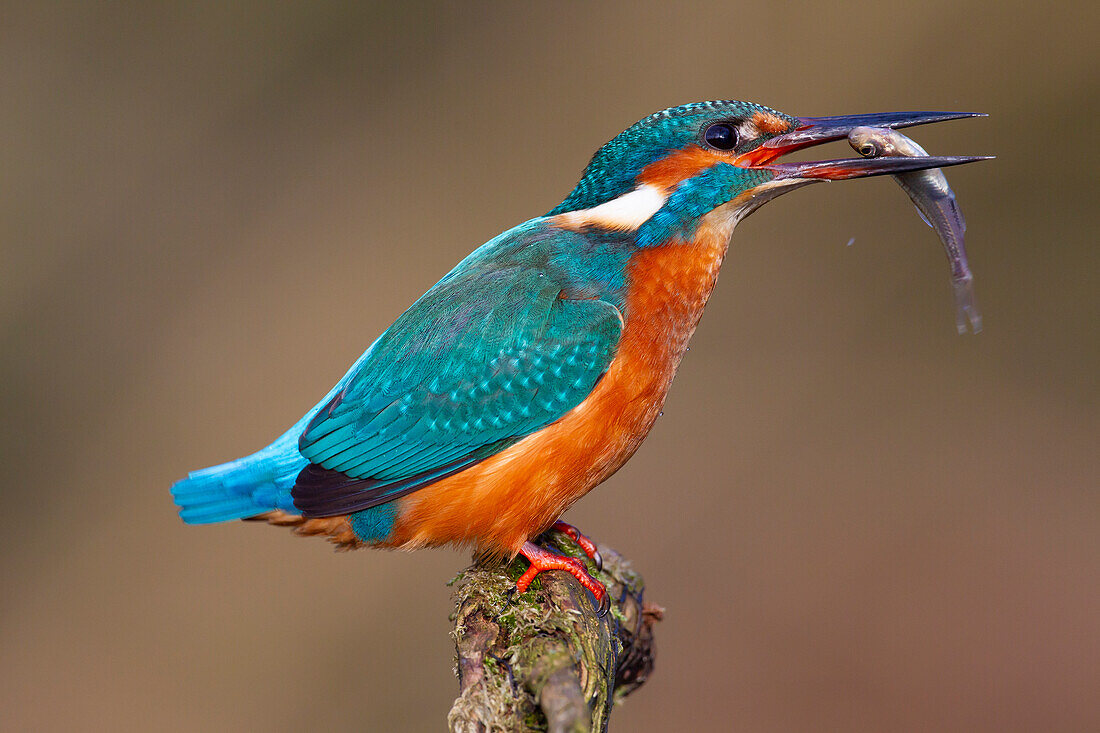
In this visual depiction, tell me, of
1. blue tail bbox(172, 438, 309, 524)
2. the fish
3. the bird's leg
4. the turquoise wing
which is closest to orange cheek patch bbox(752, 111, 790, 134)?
the fish

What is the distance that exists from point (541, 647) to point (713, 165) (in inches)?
39.4

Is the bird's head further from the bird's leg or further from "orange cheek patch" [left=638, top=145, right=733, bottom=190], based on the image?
the bird's leg

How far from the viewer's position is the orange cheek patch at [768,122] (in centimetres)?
205

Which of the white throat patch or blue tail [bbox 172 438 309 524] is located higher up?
the white throat patch

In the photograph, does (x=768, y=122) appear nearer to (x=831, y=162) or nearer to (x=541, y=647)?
(x=831, y=162)

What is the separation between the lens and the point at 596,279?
2082 mm

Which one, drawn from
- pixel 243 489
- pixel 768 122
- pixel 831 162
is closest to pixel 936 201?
pixel 831 162

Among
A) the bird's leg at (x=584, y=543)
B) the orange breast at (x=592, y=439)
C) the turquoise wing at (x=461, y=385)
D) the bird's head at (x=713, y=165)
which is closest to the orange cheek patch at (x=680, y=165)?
the bird's head at (x=713, y=165)

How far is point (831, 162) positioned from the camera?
201 cm

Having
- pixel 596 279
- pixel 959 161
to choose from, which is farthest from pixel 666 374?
pixel 959 161

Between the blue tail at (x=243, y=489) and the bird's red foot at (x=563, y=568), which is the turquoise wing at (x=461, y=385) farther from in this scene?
the bird's red foot at (x=563, y=568)

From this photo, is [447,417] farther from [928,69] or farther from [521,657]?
[928,69]

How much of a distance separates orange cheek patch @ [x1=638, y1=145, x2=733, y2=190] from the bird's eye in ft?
0.06

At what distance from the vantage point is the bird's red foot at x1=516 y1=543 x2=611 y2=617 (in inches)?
82.4
